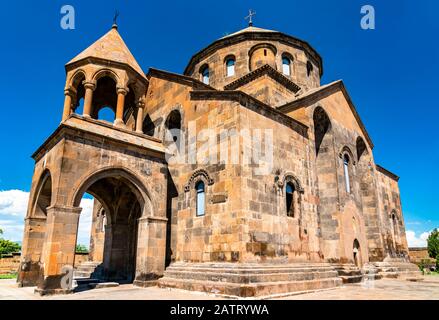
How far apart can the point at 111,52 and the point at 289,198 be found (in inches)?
324

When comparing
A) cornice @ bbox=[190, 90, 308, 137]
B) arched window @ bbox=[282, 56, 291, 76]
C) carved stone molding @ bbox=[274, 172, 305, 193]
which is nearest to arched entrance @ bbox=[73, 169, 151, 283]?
cornice @ bbox=[190, 90, 308, 137]

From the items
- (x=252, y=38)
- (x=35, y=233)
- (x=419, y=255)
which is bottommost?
(x=419, y=255)

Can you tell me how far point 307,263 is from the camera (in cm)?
997

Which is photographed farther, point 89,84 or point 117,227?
point 117,227

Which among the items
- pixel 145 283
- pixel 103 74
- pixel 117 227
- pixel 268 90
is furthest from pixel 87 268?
pixel 268 90

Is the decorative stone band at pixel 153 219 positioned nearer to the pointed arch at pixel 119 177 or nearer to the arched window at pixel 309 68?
the pointed arch at pixel 119 177

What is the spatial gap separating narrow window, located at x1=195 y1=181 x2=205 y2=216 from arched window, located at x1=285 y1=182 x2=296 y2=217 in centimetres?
279

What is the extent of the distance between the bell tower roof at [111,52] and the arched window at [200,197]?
499 cm

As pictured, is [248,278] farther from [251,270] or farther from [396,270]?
[396,270]

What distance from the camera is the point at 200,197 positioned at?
32.7 feet


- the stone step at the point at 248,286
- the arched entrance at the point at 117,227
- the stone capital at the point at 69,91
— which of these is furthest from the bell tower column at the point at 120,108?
the stone step at the point at 248,286

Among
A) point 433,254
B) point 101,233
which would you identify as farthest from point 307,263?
point 433,254
